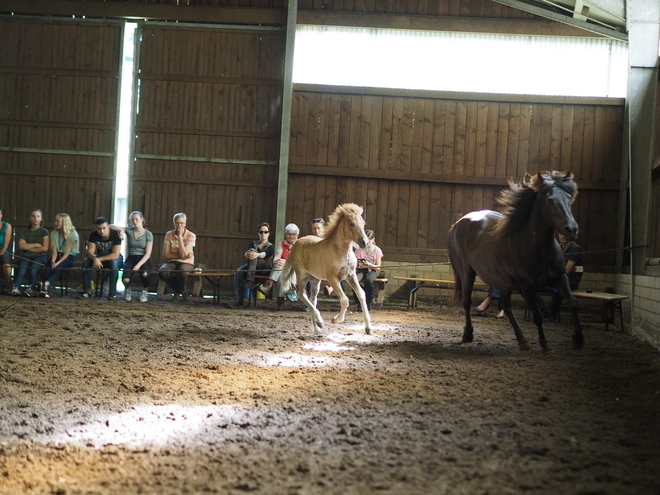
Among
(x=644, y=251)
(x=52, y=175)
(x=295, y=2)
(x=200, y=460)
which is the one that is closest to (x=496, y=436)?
(x=200, y=460)

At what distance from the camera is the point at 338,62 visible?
1184 centimetres

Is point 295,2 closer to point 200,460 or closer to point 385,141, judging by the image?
point 385,141

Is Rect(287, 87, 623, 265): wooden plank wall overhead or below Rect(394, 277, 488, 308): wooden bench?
overhead

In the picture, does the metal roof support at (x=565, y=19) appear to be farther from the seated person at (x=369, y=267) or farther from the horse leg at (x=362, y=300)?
the horse leg at (x=362, y=300)

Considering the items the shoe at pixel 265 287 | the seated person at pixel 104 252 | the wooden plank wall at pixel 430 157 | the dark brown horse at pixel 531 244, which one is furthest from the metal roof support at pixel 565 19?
the seated person at pixel 104 252

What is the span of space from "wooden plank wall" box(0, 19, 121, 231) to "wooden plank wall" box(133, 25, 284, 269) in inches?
26.8

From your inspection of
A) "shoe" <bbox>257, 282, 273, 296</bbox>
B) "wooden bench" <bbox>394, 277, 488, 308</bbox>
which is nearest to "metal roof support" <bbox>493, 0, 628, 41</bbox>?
"wooden bench" <bbox>394, 277, 488, 308</bbox>

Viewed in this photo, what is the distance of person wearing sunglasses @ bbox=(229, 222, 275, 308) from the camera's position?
387 inches

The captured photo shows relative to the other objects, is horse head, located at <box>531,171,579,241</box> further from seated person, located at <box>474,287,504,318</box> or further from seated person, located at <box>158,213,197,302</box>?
seated person, located at <box>158,213,197,302</box>

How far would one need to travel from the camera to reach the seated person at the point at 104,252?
10102 mm

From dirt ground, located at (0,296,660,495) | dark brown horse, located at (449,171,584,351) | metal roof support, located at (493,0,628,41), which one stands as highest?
metal roof support, located at (493,0,628,41)

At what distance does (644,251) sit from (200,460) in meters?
6.51

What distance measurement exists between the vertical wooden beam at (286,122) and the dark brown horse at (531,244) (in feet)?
18.2

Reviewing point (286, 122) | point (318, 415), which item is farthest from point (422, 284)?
point (318, 415)
